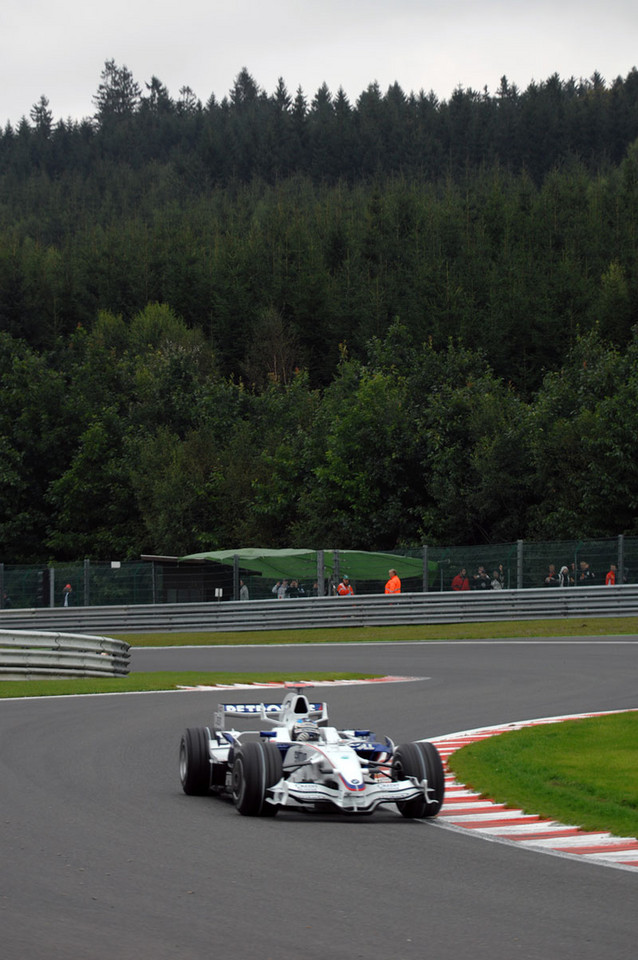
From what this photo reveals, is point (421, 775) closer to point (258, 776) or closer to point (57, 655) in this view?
point (258, 776)

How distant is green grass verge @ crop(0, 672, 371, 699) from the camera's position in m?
18.9

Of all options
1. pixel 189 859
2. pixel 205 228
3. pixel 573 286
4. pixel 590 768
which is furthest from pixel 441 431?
pixel 205 228

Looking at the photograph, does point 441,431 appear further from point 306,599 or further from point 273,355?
point 273,355

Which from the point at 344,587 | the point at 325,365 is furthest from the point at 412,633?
the point at 325,365

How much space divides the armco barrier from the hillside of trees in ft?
34.8

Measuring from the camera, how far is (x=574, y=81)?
7854 inches

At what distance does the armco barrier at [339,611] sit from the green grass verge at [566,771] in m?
17.3

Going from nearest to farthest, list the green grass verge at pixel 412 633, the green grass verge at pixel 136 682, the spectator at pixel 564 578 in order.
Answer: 1. the green grass verge at pixel 136 682
2. the green grass verge at pixel 412 633
3. the spectator at pixel 564 578

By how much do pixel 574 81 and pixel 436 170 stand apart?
48.2m

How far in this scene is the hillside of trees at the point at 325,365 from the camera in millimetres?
48219

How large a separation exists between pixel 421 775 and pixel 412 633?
22497 millimetres

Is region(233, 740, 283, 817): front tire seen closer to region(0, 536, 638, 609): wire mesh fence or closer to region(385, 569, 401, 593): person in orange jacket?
region(0, 536, 638, 609): wire mesh fence

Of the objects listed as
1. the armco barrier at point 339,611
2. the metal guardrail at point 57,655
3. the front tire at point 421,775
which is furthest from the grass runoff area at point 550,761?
the armco barrier at point 339,611

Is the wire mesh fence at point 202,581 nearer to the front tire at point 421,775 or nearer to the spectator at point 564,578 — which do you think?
the spectator at point 564,578
